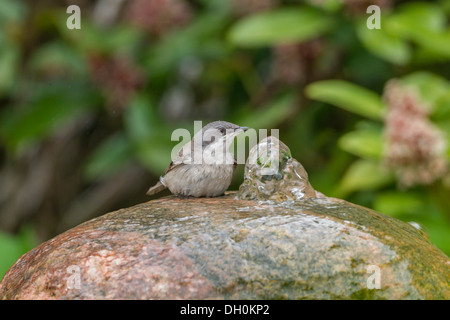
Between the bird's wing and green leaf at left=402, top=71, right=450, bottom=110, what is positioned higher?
green leaf at left=402, top=71, right=450, bottom=110

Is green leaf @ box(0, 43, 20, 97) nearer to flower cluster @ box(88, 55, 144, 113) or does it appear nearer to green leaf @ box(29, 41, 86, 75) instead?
green leaf @ box(29, 41, 86, 75)

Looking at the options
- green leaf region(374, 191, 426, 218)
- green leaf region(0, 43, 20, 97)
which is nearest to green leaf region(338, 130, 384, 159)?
green leaf region(374, 191, 426, 218)

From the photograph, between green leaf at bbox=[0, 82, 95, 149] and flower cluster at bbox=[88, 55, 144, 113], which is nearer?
flower cluster at bbox=[88, 55, 144, 113]

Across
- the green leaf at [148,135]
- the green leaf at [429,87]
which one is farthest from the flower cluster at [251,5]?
the green leaf at [429,87]

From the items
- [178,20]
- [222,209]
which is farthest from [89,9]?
[222,209]
